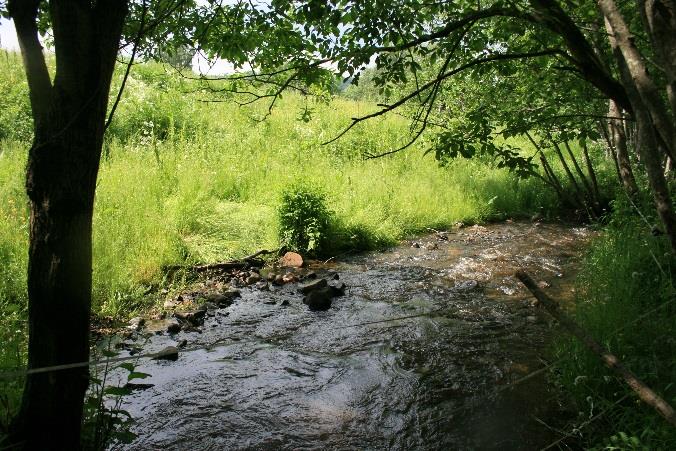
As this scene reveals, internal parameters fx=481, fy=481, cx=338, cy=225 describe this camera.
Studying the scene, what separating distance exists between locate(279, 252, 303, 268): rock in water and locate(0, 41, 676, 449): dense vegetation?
41 centimetres

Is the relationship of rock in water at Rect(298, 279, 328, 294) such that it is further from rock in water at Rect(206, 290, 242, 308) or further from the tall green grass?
the tall green grass

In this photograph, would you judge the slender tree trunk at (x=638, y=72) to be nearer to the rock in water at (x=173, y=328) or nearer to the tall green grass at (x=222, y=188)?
the tall green grass at (x=222, y=188)

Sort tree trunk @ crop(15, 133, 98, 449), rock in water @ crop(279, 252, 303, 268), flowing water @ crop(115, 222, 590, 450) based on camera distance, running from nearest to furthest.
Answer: tree trunk @ crop(15, 133, 98, 449) → flowing water @ crop(115, 222, 590, 450) → rock in water @ crop(279, 252, 303, 268)

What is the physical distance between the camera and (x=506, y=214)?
481 inches

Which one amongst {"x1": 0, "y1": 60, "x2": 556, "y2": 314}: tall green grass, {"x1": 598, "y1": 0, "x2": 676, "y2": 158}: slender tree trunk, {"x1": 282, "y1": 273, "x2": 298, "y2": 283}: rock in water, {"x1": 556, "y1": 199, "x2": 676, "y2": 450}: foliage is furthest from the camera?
{"x1": 282, "y1": 273, "x2": 298, "y2": 283}: rock in water

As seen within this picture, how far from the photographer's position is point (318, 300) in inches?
260

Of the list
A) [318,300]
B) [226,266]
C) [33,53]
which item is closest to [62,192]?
[33,53]

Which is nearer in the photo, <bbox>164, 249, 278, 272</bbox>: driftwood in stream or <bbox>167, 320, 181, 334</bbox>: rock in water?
<bbox>167, 320, 181, 334</bbox>: rock in water

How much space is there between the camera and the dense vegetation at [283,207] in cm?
414

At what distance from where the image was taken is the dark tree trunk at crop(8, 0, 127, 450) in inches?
94.3

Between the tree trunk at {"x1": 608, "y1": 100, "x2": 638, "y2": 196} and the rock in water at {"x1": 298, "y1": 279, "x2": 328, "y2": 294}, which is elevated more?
the tree trunk at {"x1": 608, "y1": 100, "x2": 638, "y2": 196}

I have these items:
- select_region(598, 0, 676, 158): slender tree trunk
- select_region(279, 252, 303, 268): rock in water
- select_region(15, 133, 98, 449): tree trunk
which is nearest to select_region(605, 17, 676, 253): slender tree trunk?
select_region(598, 0, 676, 158): slender tree trunk

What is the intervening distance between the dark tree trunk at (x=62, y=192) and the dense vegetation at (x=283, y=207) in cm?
61

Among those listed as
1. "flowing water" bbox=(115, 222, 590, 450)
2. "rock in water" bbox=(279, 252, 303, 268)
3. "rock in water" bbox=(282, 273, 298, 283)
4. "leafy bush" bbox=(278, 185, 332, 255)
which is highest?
"leafy bush" bbox=(278, 185, 332, 255)
